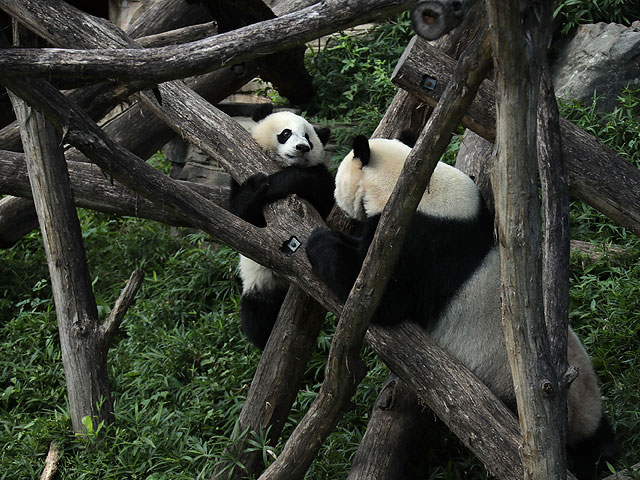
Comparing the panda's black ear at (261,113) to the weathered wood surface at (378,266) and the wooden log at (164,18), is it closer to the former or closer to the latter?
the wooden log at (164,18)

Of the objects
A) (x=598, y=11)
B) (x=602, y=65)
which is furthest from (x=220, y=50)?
(x=598, y=11)

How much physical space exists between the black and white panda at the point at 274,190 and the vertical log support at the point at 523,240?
1967 millimetres

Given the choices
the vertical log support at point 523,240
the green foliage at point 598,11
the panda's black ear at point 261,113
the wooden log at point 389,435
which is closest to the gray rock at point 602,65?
the green foliage at point 598,11

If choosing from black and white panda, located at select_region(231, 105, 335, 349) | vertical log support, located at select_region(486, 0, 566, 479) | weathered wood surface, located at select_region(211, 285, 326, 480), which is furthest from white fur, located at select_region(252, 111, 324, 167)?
vertical log support, located at select_region(486, 0, 566, 479)

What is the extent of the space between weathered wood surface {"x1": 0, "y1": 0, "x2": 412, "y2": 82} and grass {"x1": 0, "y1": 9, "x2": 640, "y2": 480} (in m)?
1.98

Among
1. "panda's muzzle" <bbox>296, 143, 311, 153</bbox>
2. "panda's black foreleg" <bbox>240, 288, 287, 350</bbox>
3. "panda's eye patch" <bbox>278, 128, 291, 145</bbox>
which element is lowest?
"panda's black foreleg" <bbox>240, 288, 287, 350</bbox>

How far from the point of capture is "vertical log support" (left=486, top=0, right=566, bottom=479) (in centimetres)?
199

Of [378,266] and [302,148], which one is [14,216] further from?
[378,266]

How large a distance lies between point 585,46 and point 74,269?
437 cm

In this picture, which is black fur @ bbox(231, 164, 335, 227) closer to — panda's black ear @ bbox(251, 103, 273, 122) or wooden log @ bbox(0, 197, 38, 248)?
panda's black ear @ bbox(251, 103, 273, 122)

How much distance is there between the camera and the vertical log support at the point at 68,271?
3916 millimetres

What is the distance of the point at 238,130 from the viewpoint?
423cm

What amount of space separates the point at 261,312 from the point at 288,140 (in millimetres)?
1077

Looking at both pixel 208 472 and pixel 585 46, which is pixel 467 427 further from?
pixel 585 46
